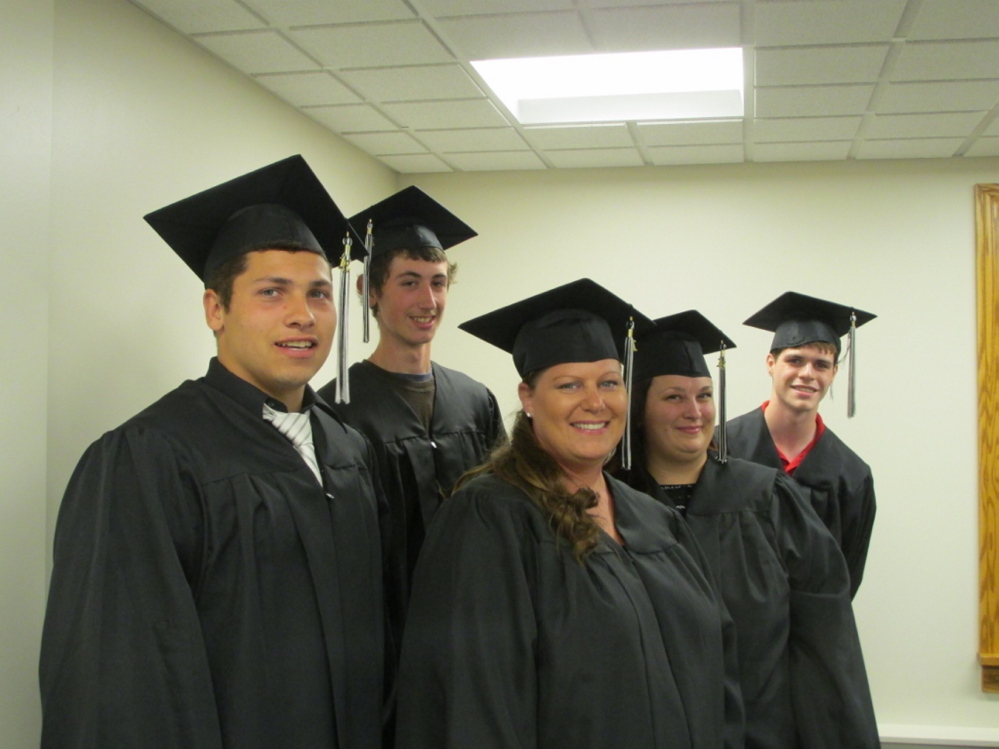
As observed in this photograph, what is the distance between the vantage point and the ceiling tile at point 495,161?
16.1 ft

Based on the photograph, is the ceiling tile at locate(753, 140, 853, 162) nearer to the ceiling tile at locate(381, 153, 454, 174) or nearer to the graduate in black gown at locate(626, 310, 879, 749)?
the ceiling tile at locate(381, 153, 454, 174)

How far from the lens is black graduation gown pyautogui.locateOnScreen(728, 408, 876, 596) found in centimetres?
358

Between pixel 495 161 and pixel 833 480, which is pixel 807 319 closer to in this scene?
pixel 833 480

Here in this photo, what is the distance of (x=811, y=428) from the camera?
3713 millimetres

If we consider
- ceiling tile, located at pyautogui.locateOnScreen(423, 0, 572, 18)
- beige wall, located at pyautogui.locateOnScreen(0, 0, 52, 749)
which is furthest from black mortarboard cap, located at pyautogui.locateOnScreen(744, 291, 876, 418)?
beige wall, located at pyautogui.locateOnScreen(0, 0, 52, 749)

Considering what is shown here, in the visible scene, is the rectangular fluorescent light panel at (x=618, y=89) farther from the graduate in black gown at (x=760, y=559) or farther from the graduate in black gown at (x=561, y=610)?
the graduate in black gown at (x=561, y=610)

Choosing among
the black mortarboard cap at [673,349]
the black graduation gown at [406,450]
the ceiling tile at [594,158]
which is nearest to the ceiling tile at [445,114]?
the ceiling tile at [594,158]

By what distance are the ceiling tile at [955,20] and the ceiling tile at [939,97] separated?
53cm

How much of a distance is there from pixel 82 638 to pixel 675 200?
4316 mm

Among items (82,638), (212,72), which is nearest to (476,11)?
(212,72)

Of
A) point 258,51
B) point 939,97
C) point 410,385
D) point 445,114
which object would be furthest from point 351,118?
point 939,97

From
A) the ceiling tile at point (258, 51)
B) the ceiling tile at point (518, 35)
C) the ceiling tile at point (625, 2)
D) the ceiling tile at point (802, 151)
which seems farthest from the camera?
the ceiling tile at point (802, 151)

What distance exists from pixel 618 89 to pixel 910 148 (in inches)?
65.9

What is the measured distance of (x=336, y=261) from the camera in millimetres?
2344
